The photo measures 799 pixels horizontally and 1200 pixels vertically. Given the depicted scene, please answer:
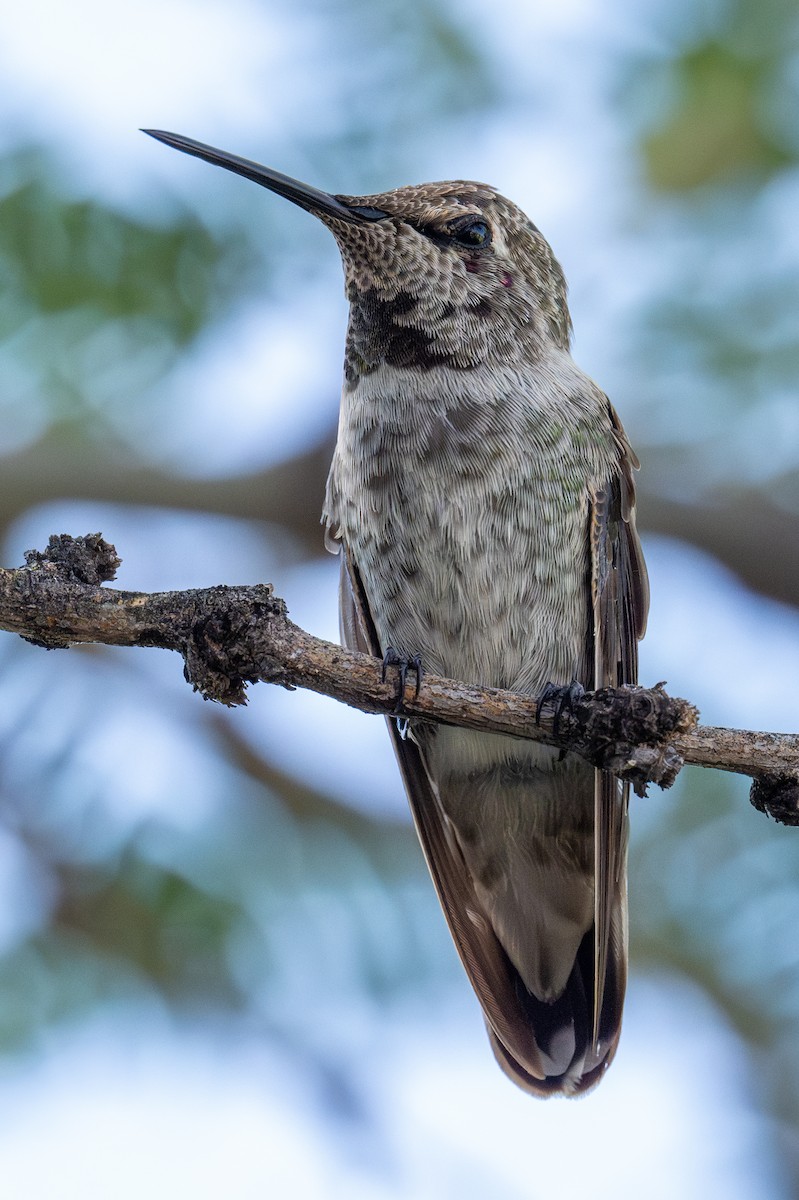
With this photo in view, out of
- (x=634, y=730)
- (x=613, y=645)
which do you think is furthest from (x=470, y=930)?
(x=634, y=730)

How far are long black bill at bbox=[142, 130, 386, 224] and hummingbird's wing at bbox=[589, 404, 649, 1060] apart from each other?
3.58 ft

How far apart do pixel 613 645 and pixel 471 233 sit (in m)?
1.47

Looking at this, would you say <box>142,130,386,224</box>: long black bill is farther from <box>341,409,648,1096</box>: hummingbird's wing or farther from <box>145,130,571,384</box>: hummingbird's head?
<box>341,409,648,1096</box>: hummingbird's wing

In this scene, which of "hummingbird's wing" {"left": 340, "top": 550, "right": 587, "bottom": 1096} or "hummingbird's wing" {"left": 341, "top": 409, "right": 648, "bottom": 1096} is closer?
"hummingbird's wing" {"left": 341, "top": 409, "right": 648, "bottom": 1096}

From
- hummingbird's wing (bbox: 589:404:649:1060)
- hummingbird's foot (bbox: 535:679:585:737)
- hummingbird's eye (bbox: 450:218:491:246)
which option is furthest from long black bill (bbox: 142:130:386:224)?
hummingbird's foot (bbox: 535:679:585:737)

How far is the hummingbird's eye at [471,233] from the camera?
14.5 ft

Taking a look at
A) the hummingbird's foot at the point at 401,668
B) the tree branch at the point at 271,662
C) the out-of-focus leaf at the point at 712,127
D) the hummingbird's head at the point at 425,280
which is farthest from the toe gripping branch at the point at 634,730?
the out-of-focus leaf at the point at 712,127

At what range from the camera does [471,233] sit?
4441 millimetres

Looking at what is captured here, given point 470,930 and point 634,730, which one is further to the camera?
point 470,930

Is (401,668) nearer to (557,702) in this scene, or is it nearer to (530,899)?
(557,702)

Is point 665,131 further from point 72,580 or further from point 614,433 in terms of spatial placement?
point 72,580

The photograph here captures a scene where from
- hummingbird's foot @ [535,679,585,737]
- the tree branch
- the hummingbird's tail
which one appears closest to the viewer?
the tree branch

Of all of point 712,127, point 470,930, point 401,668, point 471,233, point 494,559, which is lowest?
point 470,930

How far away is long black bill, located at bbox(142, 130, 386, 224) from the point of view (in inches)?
157
